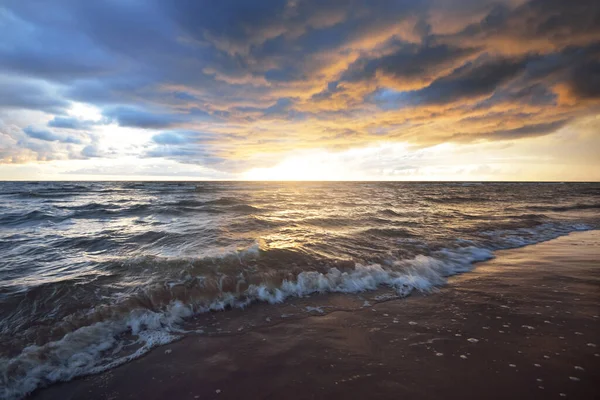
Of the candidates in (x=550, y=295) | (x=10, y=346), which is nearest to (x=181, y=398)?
(x=10, y=346)

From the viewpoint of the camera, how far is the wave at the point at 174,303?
3512 millimetres

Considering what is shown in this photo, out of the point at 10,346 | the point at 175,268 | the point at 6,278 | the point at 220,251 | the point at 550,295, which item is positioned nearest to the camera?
the point at 10,346

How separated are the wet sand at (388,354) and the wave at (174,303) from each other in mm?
333

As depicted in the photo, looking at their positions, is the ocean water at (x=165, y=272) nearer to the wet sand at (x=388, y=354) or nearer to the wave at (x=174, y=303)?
the wave at (x=174, y=303)

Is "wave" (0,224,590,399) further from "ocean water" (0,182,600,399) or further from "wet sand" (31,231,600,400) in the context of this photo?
"wet sand" (31,231,600,400)

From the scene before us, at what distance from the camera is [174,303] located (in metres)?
5.17

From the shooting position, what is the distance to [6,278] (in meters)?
6.06

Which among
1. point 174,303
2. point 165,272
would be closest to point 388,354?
point 174,303

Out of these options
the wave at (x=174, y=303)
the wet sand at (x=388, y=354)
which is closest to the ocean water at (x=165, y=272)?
the wave at (x=174, y=303)

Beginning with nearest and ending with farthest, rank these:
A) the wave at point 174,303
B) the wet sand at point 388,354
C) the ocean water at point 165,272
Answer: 1. the wet sand at point 388,354
2. the wave at point 174,303
3. the ocean water at point 165,272

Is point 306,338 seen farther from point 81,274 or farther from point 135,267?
point 81,274

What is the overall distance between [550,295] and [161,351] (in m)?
7.02

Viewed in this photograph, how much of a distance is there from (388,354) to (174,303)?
12.9 feet

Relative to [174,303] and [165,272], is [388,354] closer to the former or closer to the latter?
[174,303]
